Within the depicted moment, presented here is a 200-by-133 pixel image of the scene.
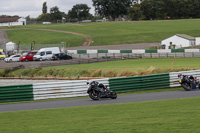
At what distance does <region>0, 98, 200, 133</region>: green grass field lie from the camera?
355 inches

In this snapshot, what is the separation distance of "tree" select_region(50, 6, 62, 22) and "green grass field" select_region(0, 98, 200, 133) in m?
162

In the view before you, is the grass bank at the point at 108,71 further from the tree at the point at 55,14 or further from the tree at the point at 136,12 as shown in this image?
the tree at the point at 55,14

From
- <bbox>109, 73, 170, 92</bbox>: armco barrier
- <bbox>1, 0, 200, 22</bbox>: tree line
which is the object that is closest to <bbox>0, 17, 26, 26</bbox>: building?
<bbox>1, 0, 200, 22</bbox>: tree line

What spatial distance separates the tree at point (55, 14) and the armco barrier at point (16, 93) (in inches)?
6154

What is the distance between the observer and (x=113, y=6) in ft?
504

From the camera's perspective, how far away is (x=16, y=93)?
1859 cm

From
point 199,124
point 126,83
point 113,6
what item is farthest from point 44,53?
point 113,6

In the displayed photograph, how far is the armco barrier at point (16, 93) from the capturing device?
18.5 m

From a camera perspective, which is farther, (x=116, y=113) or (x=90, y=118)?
(x=116, y=113)

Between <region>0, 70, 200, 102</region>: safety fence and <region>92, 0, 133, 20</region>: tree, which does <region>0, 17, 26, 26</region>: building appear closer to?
<region>92, 0, 133, 20</region>: tree

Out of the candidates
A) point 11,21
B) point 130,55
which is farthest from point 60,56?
point 11,21

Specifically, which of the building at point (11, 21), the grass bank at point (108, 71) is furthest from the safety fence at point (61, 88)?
the building at point (11, 21)

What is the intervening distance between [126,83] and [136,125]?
10.9m

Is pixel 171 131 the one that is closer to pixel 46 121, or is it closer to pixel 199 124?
pixel 199 124
